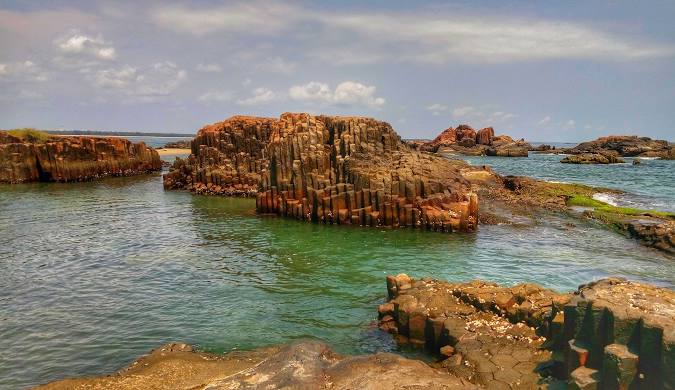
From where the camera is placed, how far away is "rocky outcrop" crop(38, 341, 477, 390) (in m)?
11.6

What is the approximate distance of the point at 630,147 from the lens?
140500mm

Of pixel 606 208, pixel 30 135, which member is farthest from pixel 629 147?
pixel 30 135

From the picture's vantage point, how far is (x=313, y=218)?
1511 inches

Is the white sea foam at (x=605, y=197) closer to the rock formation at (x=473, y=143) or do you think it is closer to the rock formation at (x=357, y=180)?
the rock formation at (x=357, y=180)

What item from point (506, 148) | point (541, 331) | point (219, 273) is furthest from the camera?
point (506, 148)

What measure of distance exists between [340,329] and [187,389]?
6.54 m

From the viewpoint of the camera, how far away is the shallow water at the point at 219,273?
1681 centimetres

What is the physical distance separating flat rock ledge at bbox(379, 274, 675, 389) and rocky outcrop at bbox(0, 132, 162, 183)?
211ft

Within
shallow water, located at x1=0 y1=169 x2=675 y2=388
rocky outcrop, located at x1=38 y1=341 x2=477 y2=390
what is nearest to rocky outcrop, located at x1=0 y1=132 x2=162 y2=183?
shallow water, located at x1=0 y1=169 x2=675 y2=388

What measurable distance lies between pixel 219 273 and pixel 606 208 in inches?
1350

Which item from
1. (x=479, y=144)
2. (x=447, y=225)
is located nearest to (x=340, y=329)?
(x=447, y=225)

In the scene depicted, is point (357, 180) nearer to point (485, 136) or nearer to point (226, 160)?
point (226, 160)

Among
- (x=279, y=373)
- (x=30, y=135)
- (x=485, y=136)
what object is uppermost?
(x=485, y=136)

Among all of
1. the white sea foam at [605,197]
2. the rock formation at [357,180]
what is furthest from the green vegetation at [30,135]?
the white sea foam at [605,197]
